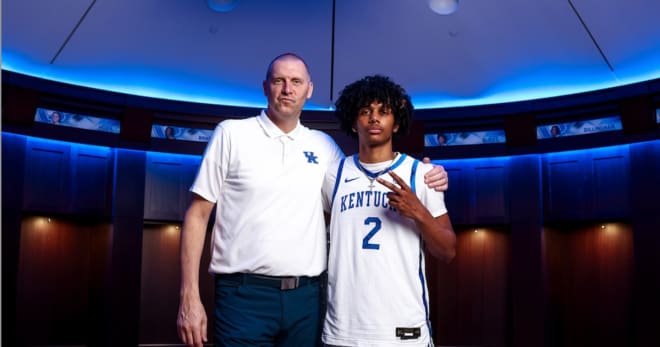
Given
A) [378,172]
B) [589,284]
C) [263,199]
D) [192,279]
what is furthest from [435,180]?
[589,284]

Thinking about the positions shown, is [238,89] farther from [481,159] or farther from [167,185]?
[481,159]

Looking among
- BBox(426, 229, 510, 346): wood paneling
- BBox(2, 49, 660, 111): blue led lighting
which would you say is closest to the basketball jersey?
BBox(2, 49, 660, 111): blue led lighting

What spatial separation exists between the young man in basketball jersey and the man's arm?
0.38 m

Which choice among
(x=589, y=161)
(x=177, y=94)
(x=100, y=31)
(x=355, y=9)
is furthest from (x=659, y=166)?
(x=100, y=31)

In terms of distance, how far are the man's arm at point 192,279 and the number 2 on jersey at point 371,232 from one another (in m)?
0.48

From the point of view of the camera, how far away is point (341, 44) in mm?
7727

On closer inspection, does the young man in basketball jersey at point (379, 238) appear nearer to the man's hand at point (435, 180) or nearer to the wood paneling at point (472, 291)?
the man's hand at point (435, 180)

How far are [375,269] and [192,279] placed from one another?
53 centimetres

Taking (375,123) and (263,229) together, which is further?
(375,123)

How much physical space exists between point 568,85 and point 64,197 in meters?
6.04

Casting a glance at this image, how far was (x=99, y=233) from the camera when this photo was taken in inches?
313

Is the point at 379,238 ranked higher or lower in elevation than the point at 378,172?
lower

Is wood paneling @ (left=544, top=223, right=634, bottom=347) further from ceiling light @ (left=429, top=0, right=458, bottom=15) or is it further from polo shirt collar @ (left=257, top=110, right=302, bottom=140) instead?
polo shirt collar @ (left=257, top=110, right=302, bottom=140)

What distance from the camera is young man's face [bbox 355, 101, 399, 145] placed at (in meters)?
2.07
